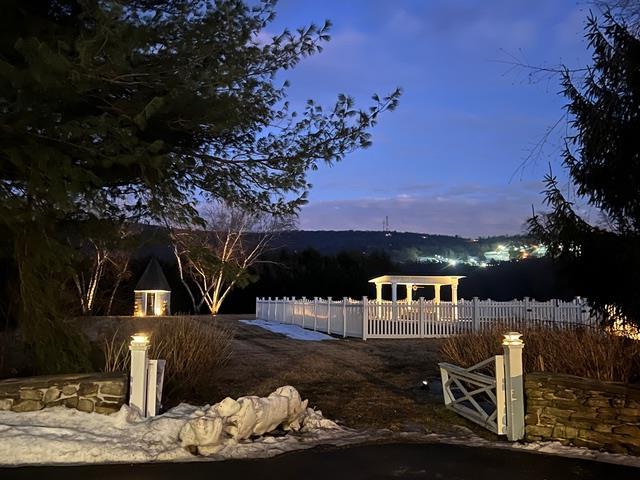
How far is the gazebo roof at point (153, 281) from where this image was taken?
34.1 meters

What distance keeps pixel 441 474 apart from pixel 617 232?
3774mm

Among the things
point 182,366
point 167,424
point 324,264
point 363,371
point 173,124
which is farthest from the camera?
point 324,264

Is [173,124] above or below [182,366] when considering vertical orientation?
above

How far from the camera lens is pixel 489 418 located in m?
7.86

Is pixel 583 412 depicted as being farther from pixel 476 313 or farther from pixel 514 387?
pixel 476 313

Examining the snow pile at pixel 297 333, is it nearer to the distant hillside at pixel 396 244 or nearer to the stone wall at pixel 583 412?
the stone wall at pixel 583 412

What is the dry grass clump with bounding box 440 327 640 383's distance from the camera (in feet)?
26.9

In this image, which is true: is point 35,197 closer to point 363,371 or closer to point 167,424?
point 167,424

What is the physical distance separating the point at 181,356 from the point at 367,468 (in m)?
4.86

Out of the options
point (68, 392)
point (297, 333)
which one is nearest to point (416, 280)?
point (297, 333)


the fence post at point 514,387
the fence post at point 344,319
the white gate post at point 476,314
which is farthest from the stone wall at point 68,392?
the white gate post at point 476,314

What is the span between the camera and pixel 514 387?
295 inches

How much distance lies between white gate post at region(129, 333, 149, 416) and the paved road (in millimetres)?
A: 1460

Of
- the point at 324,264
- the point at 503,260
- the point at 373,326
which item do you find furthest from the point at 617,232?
the point at 503,260
